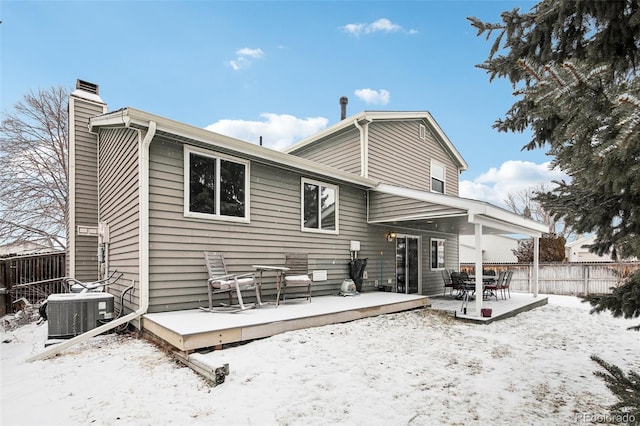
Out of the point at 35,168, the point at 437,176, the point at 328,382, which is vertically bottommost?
the point at 328,382

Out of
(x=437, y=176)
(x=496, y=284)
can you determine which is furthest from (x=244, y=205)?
(x=437, y=176)

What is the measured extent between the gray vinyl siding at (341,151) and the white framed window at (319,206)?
1744 millimetres

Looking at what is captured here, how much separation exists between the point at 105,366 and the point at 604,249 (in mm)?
5167

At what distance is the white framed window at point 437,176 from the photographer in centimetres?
1248

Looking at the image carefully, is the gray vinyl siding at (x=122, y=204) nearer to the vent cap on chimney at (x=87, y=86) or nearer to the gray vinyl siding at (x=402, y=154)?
the vent cap on chimney at (x=87, y=86)

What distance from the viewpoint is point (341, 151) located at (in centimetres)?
1059

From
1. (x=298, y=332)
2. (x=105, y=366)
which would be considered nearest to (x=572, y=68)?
(x=298, y=332)

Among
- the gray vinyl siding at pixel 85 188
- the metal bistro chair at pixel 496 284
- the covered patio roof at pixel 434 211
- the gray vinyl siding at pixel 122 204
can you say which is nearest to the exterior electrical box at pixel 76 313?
the gray vinyl siding at pixel 122 204

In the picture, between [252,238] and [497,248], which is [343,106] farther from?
[497,248]

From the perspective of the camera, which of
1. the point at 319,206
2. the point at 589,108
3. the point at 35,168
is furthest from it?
the point at 35,168

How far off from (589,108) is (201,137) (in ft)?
17.3

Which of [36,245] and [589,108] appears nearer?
[589,108]

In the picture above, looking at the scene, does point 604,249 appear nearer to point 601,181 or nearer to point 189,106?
point 601,181

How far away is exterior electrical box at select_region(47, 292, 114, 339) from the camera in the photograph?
505cm
